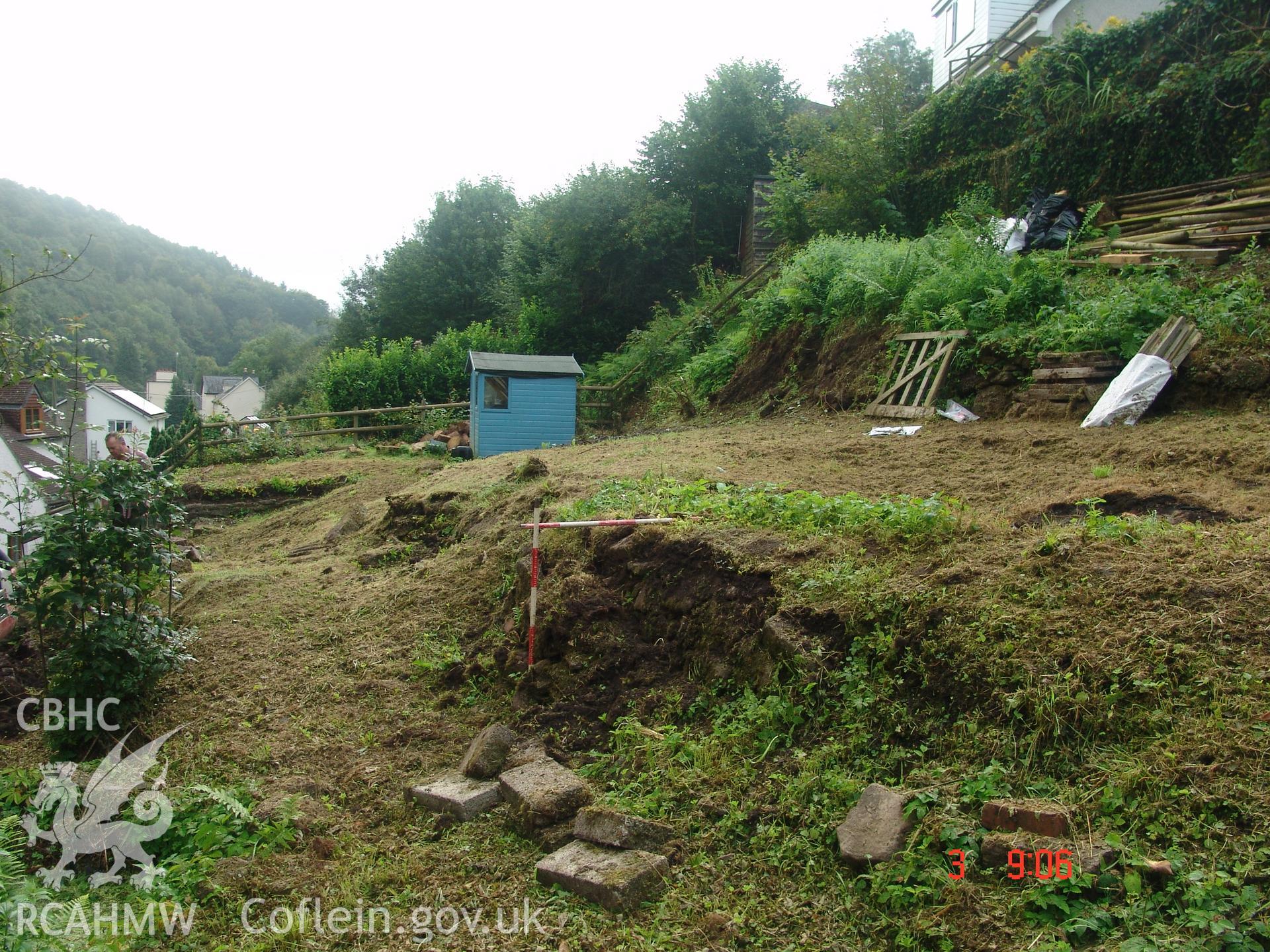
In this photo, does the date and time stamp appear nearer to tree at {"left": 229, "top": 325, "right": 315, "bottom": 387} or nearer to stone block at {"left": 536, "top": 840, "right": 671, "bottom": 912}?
stone block at {"left": 536, "top": 840, "right": 671, "bottom": 912}

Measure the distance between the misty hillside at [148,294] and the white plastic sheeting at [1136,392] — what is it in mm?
35194

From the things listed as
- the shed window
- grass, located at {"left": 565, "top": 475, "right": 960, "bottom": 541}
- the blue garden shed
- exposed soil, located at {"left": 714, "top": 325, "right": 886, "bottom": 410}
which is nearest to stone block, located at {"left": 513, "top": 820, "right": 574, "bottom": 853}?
grass, located at {"left": 565, "top": 475, "right": 960, "bottom": 541}

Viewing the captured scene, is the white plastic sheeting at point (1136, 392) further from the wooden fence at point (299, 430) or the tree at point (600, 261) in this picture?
the tree at point (600, 261)

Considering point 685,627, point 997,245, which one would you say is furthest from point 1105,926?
point 997,245

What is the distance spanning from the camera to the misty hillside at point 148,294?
171 feet

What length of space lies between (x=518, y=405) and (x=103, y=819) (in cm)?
1307

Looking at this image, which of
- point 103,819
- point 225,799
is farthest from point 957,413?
point 103,819

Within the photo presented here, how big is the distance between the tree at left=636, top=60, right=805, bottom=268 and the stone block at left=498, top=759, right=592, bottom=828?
23602 millimetres

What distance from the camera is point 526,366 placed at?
17406 millimetres

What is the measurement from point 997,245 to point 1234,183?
3287mm

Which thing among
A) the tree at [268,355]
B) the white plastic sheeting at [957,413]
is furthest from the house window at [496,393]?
the tree at [268,355]

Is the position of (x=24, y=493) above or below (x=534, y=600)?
above

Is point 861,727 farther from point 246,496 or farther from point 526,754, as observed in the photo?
point 246,496

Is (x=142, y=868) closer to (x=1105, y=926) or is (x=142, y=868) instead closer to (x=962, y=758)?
(x=962, y=758)
